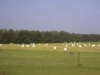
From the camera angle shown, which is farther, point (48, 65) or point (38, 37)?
point (38, 37)

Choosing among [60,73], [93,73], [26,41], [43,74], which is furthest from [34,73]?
[26,41]

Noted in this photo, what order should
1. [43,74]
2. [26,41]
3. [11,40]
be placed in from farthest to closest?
[26,41]
[11,40]
[43,74]

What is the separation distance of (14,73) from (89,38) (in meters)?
127

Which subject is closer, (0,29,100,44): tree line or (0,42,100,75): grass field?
(0,42,100,75): grass field

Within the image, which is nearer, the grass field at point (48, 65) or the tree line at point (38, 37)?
the grass field at point (48, 65)

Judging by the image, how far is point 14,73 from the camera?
14.0 metres

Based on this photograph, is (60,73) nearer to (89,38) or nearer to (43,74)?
(43,74)

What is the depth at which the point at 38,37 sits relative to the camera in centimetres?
11262

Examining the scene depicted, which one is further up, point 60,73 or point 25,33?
point 25,33

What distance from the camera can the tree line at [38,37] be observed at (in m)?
96.2

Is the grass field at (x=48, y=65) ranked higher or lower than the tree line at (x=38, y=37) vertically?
lower

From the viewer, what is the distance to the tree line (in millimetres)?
96194

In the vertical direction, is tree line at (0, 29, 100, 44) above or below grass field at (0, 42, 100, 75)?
above

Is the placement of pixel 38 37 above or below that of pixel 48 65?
above
